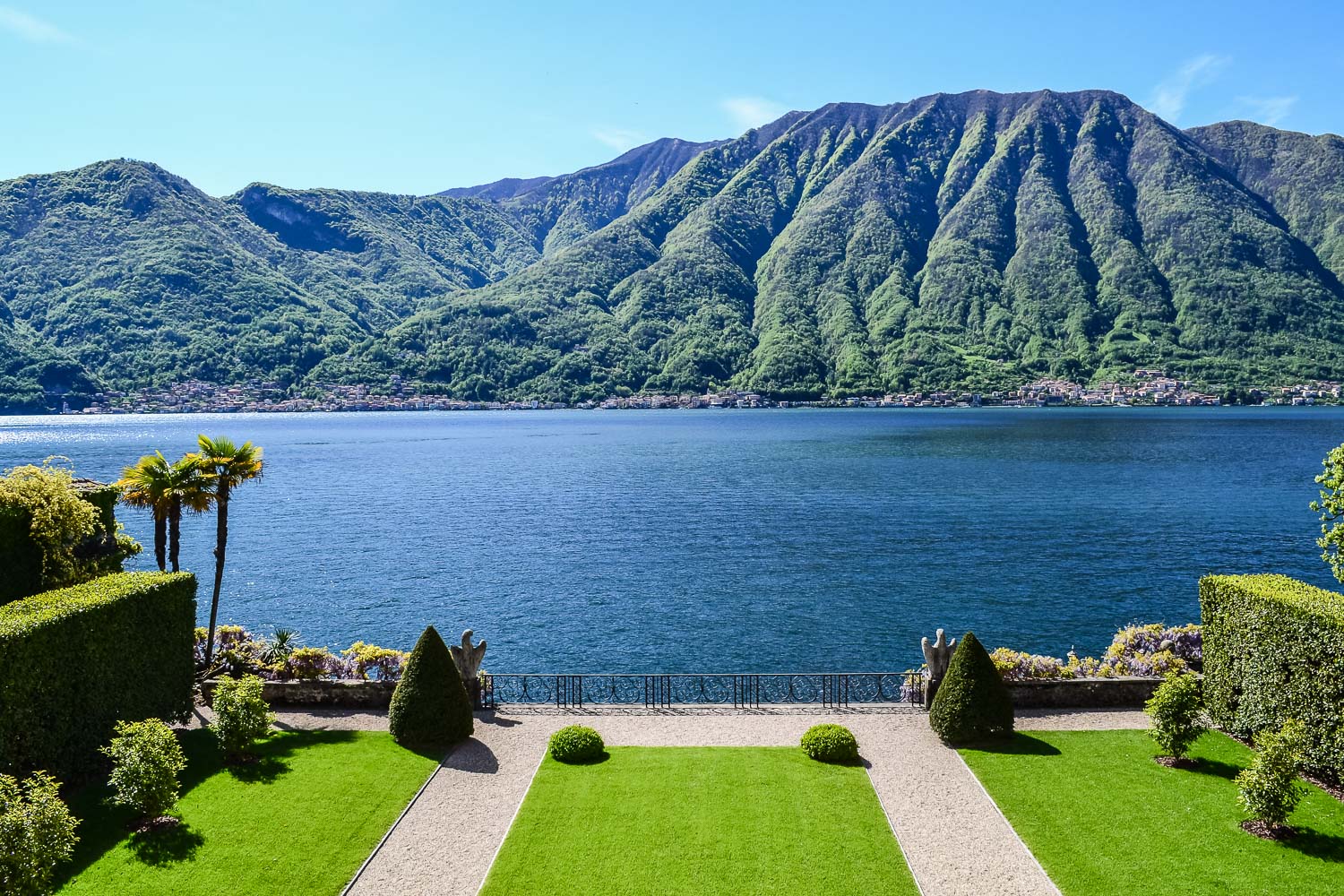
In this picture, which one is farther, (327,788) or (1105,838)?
(327,788)

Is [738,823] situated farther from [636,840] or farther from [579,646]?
[579,646]

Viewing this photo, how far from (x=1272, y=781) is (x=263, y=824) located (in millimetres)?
22316

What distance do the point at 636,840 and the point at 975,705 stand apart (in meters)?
11.0

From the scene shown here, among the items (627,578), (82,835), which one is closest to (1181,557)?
(627,578)

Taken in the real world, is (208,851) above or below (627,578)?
above

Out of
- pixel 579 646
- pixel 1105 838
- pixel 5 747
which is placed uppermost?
pixel 5 747

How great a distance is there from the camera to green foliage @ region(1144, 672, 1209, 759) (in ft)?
69.7

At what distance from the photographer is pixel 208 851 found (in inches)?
675

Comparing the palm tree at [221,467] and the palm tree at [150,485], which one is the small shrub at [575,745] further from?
the palm tree at [150,485]

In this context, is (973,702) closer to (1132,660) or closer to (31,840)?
(1132,660)

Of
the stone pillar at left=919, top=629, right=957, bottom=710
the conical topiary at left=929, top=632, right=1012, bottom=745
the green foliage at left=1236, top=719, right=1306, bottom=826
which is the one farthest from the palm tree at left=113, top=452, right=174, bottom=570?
the green foliage at left=1236, top=719, right=1306, bottom=826

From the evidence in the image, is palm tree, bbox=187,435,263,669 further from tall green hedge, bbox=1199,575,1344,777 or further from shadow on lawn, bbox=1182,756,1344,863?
tall green hedge, bbox=1199,575,1344,777

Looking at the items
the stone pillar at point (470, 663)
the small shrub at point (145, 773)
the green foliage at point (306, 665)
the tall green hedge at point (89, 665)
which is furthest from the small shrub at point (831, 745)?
the tall green hedge at point (89, 665)

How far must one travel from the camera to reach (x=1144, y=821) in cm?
1875
